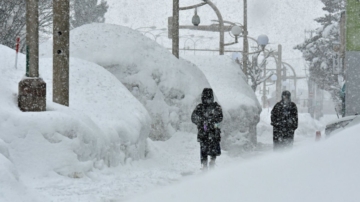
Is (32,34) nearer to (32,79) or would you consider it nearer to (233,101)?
(32,79)

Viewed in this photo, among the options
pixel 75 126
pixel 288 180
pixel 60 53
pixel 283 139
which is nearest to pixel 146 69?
pixel 60 53

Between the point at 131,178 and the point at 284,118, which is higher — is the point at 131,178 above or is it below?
below

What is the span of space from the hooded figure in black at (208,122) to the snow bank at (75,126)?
1.58m

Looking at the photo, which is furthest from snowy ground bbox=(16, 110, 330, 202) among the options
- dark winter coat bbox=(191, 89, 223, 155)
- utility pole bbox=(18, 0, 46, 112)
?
utility pole bbox=(18, 0, 46, 112)

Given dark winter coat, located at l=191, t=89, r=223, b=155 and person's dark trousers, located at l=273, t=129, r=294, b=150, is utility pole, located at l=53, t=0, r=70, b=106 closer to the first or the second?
dark winter coat, located at l=191, t=89, r=223, b=155

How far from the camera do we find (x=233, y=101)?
21.9 meters

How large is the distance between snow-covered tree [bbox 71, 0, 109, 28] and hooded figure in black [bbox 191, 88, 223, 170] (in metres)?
34.6

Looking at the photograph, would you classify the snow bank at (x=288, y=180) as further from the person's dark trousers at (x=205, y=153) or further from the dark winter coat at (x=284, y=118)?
the dark winter coat at (x=284, y=118)

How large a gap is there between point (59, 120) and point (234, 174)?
7.48 metres

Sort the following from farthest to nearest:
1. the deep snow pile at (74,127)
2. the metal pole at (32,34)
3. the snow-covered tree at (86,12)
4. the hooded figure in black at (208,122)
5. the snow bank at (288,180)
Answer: the snow-covered tree at (86,12)
the hooded figure in black at (208,122)
the metal pole at (32,34)
the deep snow pile at (74,127)
the snow bank at (288,180)

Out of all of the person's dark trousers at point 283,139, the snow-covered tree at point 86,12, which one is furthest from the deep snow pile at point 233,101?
the snow-covered tree at point 86,12

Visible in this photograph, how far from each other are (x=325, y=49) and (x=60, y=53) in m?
42.4

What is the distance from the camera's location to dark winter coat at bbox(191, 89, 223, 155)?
10484 millimetres

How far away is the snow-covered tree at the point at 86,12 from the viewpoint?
44.4 m
